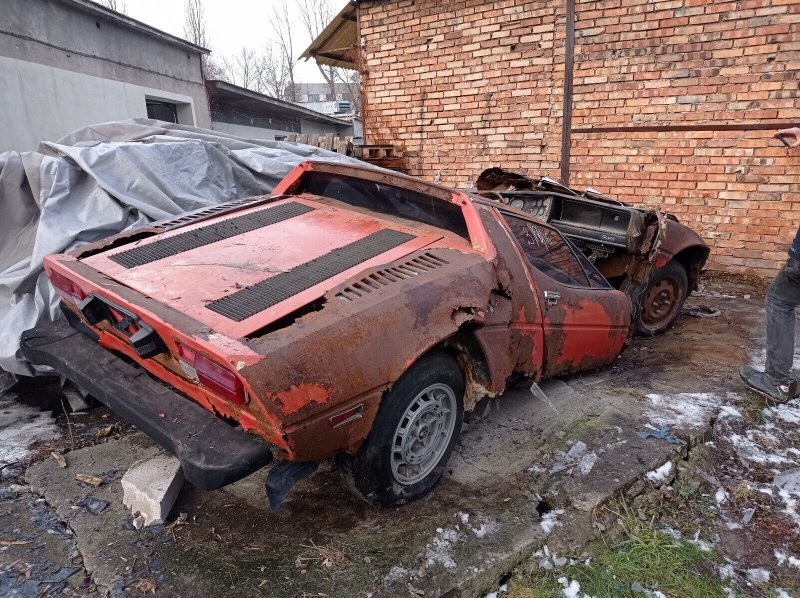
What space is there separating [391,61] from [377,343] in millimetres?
7333

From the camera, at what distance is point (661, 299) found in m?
5.19

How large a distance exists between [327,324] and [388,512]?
43.2 inches

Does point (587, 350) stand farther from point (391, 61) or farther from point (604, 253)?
point (391, 61)

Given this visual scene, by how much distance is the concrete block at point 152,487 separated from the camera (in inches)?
96.4

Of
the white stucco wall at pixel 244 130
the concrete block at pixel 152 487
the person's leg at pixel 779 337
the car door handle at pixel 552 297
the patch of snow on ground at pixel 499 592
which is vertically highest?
the white stucco wall at pixel 244 130

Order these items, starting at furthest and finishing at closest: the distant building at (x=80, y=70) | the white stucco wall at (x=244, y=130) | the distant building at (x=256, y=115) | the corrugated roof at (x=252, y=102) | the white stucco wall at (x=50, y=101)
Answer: the white stucco wall at (x=244, y=130) → the distant building at (x=256, y=115) → the corrugated roof at (x=252, y=102) → the distant building at (x=80, y=70) → the white stucco wall at (x=50, y=101)

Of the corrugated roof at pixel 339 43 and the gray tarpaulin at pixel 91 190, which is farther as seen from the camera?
the corrugated roof at pixel 339 43

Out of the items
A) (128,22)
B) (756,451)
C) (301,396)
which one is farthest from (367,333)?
(128,22)

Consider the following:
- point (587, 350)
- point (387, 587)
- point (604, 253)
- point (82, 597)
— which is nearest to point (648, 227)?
point (604, 253)

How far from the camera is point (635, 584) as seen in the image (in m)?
2.16

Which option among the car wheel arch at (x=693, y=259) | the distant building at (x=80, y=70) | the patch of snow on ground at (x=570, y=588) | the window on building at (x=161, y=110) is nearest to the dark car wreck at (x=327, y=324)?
the patch of snow on ground at (x=570, y=588)

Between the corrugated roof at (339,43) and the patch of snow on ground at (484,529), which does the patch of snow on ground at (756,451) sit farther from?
the corrugated roof at (339,43)

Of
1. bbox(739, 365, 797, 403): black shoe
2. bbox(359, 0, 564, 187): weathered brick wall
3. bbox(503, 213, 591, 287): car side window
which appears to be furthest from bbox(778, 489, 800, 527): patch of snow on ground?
bbox(359, 0, 564, 187): weathered brick wall

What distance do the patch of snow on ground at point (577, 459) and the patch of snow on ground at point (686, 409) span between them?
0.65m
